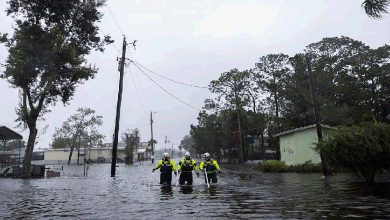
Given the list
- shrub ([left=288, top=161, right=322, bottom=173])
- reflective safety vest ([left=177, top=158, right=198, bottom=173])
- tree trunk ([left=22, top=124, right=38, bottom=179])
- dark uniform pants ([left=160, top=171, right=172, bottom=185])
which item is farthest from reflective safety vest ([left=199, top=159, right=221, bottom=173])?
tree trunk ([left=22, top=124, right=38, bottom=179])

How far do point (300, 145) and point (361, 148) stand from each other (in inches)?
785

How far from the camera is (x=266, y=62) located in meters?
58.3

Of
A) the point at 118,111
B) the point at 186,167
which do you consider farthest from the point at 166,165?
the point at 118,111

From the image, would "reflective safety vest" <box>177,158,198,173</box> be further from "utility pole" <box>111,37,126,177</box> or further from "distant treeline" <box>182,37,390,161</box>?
"distant treeline" <box>182,37,390,161</box>

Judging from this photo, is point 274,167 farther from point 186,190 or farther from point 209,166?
point 186,190

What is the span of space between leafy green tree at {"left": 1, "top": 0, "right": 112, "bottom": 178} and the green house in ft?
61.6

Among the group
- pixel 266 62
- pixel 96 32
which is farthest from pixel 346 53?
pixel 96 32

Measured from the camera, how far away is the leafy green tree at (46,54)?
92.2 ft

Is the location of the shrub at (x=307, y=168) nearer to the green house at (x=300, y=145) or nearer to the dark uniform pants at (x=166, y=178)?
the green house at (x=300, y=145)

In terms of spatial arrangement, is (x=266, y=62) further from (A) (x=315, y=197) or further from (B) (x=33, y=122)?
(A) (x=315, y=197)

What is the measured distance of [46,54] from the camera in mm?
28906

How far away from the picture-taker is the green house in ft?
111

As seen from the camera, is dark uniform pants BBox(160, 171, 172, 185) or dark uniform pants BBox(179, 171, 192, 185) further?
dark uniform pants BBox(160, 171, 172, 185)

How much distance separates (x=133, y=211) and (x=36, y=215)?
248 centimetres
